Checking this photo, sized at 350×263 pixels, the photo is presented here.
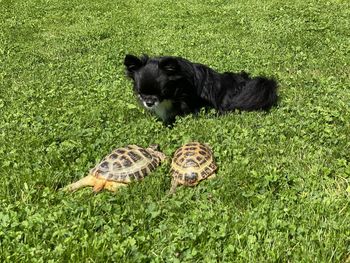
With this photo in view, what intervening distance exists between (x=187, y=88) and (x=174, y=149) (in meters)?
1.47

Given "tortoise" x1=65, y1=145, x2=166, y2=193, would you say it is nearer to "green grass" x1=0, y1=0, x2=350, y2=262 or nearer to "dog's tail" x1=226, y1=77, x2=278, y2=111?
"green grass" x1=0, y1=0, x2=350, y2=262

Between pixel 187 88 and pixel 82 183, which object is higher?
pixel 187 88

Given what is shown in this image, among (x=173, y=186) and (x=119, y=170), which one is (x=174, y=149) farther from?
(x=119, y=170)

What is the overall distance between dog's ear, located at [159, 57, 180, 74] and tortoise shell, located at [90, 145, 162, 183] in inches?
63.7

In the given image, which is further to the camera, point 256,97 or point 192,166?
point 256,97

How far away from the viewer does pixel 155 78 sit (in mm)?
6684

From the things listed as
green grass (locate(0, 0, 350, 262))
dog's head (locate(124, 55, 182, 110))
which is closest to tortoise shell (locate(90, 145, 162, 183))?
green grass (locate(0, 0, 350, 262))

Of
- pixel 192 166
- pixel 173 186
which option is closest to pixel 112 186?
pixel 173 186

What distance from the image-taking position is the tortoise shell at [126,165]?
5.09 metres

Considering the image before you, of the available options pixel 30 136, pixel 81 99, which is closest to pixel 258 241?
pixel 30 136

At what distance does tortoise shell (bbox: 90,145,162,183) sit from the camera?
5090mm

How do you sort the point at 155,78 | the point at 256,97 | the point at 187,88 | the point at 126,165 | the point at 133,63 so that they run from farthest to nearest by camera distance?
1. the point at 256,97
2. the point at 187,88
3. the point at 133,63
4. the point at 155,78
5. the point at 126,165

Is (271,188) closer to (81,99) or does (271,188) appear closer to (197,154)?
(197,154)

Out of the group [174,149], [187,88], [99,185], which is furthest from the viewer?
[187,88]
